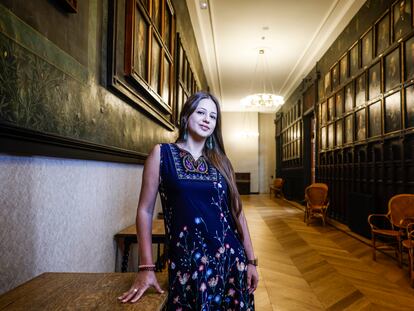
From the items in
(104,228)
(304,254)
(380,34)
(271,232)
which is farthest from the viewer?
(271,232)

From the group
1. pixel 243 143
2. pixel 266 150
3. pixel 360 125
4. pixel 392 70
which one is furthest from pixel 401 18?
pixel 266 150

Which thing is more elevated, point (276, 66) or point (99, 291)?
Answer: point (276, 66)

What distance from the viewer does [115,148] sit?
2.23 metres

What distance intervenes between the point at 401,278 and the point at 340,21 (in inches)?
212

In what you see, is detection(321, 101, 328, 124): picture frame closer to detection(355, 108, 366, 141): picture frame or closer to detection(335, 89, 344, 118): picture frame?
detection(335, 89, 344, 118): picture frame

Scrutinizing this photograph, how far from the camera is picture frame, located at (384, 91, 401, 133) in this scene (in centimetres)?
504

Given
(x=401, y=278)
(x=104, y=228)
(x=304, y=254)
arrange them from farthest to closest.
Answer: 1. (x=304, y=254)
2. (x=401, y=278)
3. (x=104, y=228)

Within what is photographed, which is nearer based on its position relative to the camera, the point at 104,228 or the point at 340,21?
the point at 104,228

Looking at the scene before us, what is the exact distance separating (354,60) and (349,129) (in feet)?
4.57

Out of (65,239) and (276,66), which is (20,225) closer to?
(65,239)

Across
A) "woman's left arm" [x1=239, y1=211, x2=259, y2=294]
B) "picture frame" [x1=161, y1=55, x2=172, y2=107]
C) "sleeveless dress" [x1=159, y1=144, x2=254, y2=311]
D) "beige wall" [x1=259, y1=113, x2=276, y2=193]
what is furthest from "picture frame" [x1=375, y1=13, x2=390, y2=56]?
"beige wall" [x1=259, y1=113, x2=276, y2=193]

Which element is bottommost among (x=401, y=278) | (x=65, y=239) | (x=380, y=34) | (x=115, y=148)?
(x=401, y=278)

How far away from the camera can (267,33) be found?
26.7ft

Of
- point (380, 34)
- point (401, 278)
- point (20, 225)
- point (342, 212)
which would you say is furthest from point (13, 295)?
point (342, 212)
